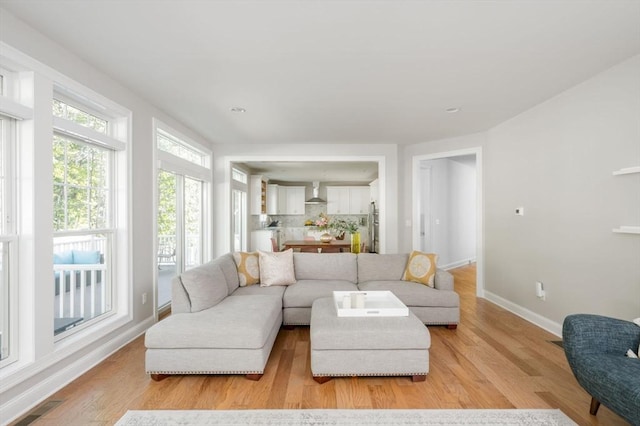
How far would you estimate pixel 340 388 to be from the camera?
7.23 feet

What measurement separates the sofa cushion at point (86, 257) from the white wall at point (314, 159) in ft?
8.52

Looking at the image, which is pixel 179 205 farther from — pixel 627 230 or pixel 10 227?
pixel 627 230

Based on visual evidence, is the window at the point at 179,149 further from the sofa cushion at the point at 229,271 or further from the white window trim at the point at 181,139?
the sofa cushion at the point at 229,271

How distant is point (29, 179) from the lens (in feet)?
6.94

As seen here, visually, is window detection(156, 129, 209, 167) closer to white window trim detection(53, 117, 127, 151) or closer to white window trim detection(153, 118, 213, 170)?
white window trim detection(153, 118, 213, 170)

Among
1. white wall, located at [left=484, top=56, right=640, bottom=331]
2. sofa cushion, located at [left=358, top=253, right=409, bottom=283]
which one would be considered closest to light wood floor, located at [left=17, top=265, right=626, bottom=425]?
white wall, located at [left=484, top=56, right=640, bottom=331]

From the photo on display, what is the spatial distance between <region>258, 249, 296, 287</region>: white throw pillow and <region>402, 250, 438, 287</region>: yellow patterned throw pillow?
142cm

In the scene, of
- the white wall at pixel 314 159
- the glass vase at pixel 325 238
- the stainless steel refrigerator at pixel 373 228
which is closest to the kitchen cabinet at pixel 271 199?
the stainless steel refrigerator at pixel 373 228

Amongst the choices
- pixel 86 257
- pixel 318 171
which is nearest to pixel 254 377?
pixel 86 257

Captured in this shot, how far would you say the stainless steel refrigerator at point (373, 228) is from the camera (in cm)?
826

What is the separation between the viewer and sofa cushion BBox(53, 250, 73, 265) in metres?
2.49

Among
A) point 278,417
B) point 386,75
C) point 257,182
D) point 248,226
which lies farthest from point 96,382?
point 257,182

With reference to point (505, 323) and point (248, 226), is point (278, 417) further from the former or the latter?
point (248, 226)

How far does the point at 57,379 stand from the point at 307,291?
7.03 feet
